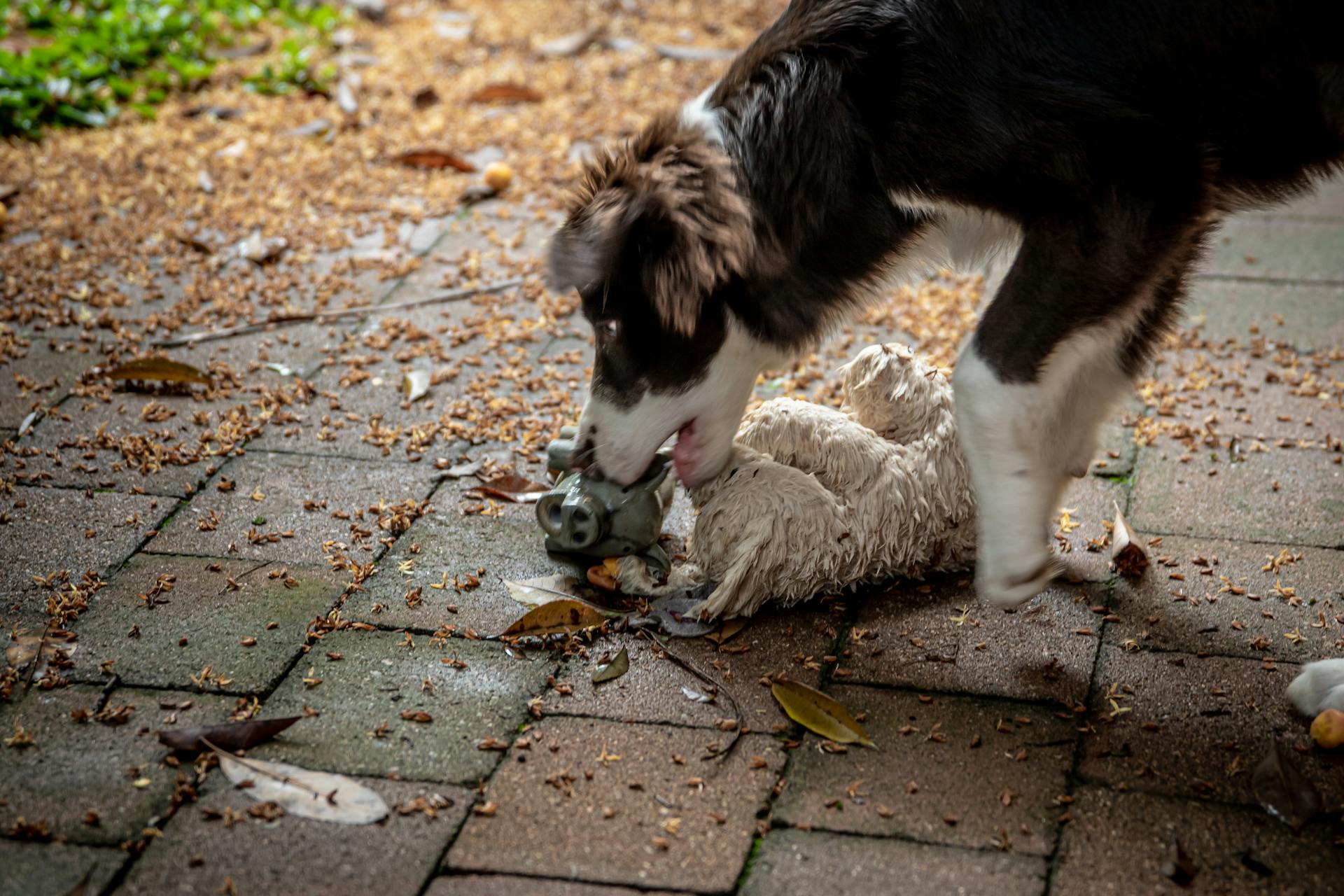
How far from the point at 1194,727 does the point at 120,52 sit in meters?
6.39

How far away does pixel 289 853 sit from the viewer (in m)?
2.32

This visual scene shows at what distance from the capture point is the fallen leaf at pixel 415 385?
13.4ft

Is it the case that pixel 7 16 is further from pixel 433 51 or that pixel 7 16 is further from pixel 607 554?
pixel 607 554

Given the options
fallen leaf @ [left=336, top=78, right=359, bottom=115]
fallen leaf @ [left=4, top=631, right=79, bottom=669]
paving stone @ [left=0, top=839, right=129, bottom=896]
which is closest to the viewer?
paving stone @ [left=0, top=839, right=129, bottom=896]

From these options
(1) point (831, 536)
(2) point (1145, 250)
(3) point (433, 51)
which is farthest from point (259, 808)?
(3) point (433, 51)

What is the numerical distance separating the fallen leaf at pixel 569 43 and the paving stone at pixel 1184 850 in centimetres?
594

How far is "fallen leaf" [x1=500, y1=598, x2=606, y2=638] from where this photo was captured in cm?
296

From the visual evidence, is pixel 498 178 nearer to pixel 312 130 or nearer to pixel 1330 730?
pixel 312 130

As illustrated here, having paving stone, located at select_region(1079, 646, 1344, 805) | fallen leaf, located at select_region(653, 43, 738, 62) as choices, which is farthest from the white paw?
fallen leaf, located at select_region(653, 43, 738, 62)

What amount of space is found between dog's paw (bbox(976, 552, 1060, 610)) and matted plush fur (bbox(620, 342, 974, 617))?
1.00 feet

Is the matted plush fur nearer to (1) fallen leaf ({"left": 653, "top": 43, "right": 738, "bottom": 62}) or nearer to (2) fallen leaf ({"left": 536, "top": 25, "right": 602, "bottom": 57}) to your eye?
(1) fallen leaf ({"left": 653, "top": 43, "right": 738, "bottom": 62})

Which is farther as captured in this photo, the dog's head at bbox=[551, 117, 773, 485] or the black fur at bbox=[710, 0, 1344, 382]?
the dog's head at bbox=[551, 117, 773, 485]

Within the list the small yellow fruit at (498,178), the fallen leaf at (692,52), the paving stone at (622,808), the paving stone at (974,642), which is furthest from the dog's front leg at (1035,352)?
the fallen leaf at (692,52)

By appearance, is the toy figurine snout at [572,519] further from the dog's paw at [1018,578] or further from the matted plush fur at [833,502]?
the dog's paw at [1018,578]
